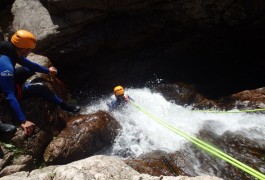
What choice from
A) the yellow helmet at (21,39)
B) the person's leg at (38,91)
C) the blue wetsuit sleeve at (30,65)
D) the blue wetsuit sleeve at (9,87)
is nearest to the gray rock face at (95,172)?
the blue wetsuit sleeve at (9,87)

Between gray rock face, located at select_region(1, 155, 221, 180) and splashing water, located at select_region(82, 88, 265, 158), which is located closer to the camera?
gray rock face, located at select_region(1, 155, 221, 180)

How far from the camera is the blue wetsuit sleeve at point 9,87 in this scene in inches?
197

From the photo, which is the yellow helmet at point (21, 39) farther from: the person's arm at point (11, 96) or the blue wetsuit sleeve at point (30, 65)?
the person's arm at point (11, 96)

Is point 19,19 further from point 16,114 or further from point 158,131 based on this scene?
point 158,131

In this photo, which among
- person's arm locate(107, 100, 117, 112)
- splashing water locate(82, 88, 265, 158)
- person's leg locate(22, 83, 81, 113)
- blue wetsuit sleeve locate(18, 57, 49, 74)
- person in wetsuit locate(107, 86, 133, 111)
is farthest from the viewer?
person's arm locate(107, 100, 117, 112)

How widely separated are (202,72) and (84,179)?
8051 millimetres

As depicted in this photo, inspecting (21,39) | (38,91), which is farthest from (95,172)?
(21,39)

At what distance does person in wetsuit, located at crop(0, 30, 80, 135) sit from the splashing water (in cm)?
171

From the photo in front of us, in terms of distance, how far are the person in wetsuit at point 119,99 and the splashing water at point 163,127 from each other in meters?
0.18

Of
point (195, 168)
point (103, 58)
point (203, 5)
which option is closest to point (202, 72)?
point (203, 5)

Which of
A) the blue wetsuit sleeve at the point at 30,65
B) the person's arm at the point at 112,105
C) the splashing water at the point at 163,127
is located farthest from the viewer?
the person's arm at the point at 112,105

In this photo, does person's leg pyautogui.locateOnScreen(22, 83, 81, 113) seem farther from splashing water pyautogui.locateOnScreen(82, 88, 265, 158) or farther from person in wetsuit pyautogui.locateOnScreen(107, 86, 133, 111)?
person in wetsuit pyautogui.locateOnScreen(107, 86, 133, 111)

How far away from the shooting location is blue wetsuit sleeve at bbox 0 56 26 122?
5004 mm

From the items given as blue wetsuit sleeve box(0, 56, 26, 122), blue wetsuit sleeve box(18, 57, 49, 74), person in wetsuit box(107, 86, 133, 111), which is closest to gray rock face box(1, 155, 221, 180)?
blue wetsuit sleeve box(0, 56, 26, 122)
